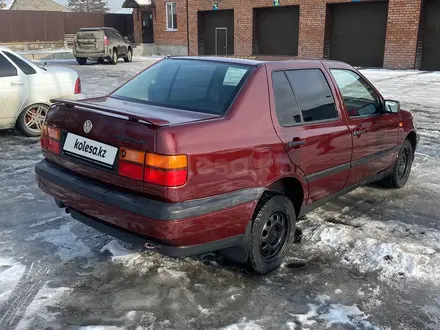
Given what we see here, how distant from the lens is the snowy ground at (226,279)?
113 inches

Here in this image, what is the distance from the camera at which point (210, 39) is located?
2642 centimetres

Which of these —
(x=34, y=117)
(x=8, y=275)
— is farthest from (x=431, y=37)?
(x=8, y=275)

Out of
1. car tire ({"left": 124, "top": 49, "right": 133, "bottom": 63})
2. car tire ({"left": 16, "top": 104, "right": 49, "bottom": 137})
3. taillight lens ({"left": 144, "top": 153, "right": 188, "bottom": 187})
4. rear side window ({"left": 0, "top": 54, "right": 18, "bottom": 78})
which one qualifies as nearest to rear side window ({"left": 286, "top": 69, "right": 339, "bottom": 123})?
taillight lens ({"left": 144, "top": 153, "right": 188, "bottom": 187})

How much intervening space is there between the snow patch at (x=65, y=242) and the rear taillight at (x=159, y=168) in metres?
1.20

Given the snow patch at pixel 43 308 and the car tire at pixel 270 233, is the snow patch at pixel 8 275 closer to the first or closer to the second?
the snow patch at pixel 43 308

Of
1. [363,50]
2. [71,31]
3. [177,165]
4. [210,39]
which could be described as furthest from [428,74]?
[71,31]

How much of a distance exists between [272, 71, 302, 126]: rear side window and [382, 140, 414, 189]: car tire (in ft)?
6.90

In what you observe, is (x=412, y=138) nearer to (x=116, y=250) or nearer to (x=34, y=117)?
(x=116, y=250)

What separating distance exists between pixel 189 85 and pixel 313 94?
3.35ft

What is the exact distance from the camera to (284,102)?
11.3 ft

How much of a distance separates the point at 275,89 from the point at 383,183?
256 centimetres

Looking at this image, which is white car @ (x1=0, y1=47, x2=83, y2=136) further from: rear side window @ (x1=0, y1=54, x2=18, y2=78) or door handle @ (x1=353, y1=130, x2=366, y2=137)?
door handle @ (x1=353, y1=130, x2=366, y2=137)

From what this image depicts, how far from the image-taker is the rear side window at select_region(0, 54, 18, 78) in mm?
7047

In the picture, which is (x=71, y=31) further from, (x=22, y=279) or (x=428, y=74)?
(x=22, y=279)
